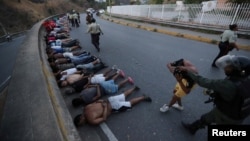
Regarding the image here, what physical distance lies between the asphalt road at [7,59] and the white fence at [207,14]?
13419 mm

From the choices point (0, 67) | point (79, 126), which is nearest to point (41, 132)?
point (79, 126)

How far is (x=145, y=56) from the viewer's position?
7848 millimetres

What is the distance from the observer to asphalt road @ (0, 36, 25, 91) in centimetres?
737

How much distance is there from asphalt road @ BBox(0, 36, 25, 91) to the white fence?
13419 mm

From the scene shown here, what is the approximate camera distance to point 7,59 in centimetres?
907

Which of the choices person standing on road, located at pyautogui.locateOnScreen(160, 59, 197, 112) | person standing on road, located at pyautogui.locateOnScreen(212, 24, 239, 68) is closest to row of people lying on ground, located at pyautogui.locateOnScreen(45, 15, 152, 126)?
person standing on road, located at pyautogui.locateOnScreen(160, 59, 197, 112)

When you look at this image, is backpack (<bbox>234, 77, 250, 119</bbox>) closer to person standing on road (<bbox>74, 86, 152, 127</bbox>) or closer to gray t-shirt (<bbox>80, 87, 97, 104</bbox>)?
person standing on road (<bbox>74, 86, 152, 127</bbox>)

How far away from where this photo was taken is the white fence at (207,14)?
11133 millimetres

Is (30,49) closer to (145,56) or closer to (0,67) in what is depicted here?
(0,67)

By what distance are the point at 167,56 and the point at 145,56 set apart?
3.24 ft

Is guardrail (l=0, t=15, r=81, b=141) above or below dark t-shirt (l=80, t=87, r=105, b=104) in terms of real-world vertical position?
above

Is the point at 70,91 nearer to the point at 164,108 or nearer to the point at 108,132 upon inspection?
the point at 108,132

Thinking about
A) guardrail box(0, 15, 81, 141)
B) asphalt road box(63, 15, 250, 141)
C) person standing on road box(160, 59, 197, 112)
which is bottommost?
asphalt road box(63, 15, 250, 141)

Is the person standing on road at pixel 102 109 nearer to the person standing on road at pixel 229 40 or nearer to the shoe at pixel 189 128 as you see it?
the shoe at pixel 189 128
